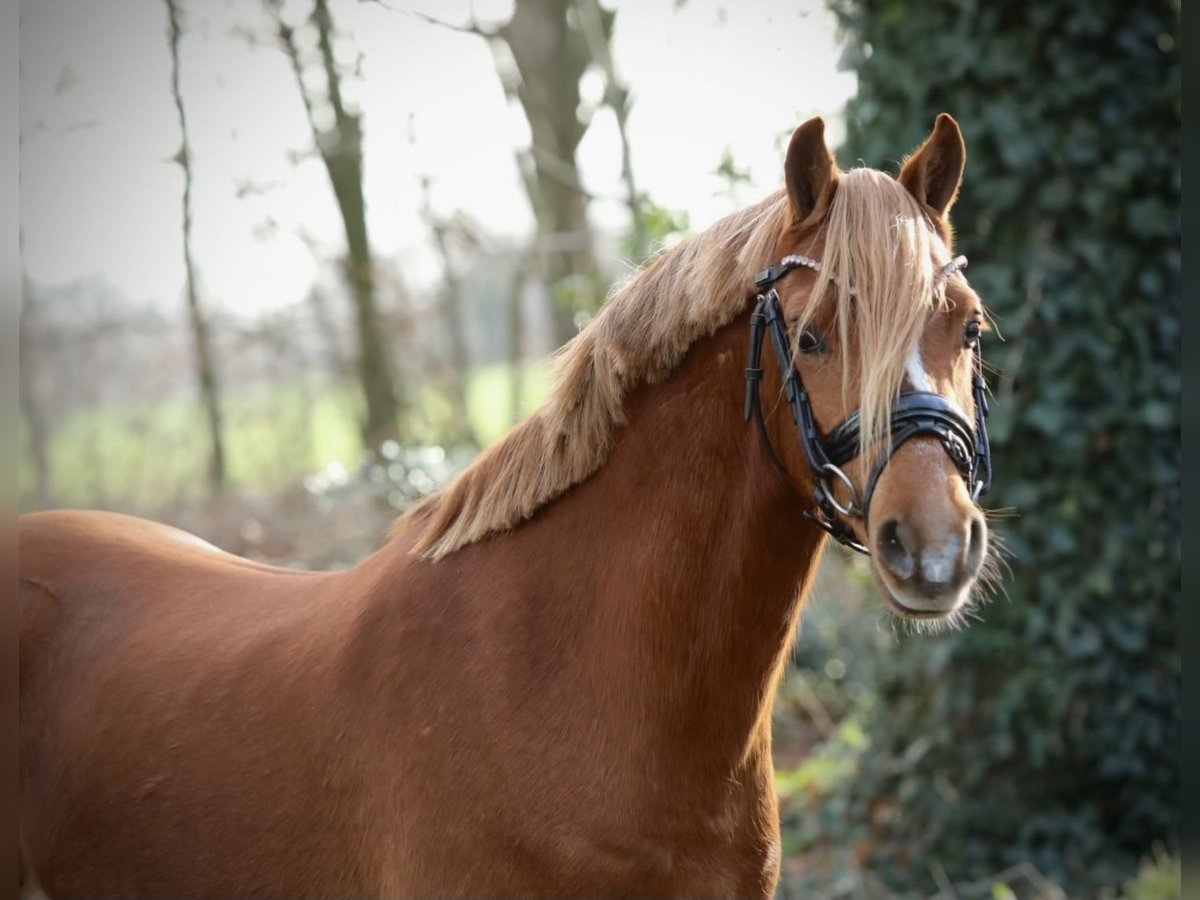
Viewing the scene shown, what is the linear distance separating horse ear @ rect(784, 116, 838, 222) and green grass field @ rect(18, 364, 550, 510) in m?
6.39

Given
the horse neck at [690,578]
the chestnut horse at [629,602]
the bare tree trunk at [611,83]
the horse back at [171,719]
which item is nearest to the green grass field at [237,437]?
the bare tree trunk at [611,83]

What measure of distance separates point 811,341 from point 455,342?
750cm

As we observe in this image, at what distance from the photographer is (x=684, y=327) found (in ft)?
7.07

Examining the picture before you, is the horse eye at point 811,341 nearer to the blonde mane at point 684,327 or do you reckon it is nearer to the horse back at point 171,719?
the blonde mane at point 684,327

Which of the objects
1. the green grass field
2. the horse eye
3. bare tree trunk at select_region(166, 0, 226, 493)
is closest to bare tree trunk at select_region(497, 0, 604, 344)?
the green grass field

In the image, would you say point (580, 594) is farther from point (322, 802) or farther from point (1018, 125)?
point (1018, 125)

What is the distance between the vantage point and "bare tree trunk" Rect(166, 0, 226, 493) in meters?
4.69

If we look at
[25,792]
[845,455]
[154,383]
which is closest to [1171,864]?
[845,455]

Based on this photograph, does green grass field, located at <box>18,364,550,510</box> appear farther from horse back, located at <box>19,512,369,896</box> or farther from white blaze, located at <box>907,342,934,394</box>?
white blaze, located at <box>907,342,934,394</box>

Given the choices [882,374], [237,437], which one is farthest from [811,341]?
[237,437]

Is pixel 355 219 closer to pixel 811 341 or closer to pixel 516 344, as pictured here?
pixel 516 344

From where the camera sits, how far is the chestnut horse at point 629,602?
1918 mm

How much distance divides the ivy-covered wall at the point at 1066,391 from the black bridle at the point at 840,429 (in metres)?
2.91

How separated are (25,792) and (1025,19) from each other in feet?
15.8
